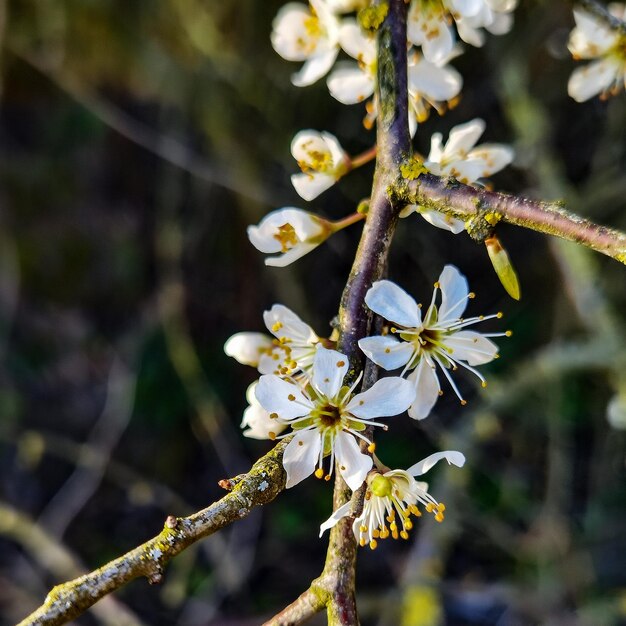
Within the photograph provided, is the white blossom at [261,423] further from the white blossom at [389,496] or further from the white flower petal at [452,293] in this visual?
the white flower petal at [452,293]

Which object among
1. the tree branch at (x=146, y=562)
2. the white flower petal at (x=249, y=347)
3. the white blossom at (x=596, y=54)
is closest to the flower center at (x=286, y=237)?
the white flower petal at (x=249, y=347)

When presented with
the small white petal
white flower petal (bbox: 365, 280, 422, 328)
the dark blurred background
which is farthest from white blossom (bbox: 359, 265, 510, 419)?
the dark blurred background

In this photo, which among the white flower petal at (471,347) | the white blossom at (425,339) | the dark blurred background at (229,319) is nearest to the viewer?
the white blossom at (425,339)

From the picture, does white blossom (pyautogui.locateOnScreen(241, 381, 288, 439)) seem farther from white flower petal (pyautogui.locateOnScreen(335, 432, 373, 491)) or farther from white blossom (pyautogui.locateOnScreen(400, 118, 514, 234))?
white blossom (pyautogui.locateOnScreen(400, 118, 514, 234))

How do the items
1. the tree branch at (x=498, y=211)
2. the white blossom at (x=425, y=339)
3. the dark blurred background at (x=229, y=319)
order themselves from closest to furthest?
1. the tree branch at (x=498, y=211)
2. the white blossom at (x=425, y=339)
3. the dark blurred background at (x=229, y=319)

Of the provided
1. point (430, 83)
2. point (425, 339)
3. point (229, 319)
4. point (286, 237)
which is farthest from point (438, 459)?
point (229, 319)

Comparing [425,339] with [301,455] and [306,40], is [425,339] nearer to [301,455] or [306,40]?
[301,455]
